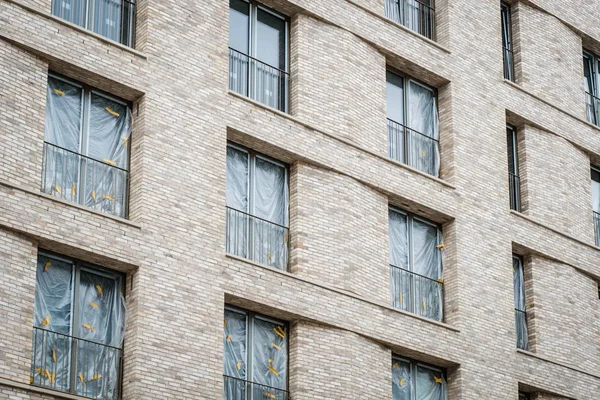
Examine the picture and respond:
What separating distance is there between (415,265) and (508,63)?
7.69 metres

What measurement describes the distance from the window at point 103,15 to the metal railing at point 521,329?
12416 mm

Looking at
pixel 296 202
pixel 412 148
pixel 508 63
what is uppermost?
pixel 508 63

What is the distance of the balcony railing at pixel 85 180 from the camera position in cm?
2723

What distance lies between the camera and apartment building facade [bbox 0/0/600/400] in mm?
26703

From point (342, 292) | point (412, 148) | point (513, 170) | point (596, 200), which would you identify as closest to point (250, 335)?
point (342, 292)

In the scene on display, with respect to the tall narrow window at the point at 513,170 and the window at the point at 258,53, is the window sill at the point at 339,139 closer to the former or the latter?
the window at the point at 258,53

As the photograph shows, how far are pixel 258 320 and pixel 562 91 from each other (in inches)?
532

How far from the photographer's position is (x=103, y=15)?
2927cm

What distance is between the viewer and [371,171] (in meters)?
32.3

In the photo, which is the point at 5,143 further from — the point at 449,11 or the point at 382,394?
the point at 449,11

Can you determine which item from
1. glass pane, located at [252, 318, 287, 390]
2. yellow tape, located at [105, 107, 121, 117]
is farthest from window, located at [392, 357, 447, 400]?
yellow tape, located at [105, 107, 121, 117]

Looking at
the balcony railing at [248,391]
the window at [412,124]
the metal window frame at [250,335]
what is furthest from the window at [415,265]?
the balcony railing at [248,391]

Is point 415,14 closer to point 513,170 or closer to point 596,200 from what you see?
point 513,170

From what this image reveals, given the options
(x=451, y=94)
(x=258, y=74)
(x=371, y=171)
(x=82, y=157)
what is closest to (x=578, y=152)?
(x=451, y=94)
